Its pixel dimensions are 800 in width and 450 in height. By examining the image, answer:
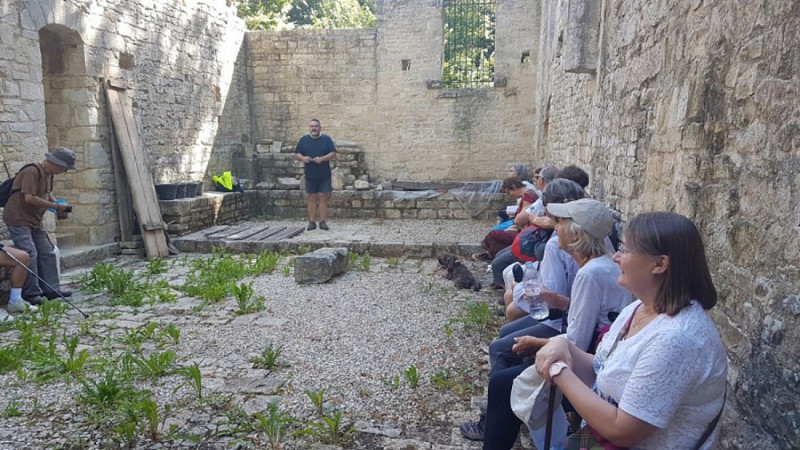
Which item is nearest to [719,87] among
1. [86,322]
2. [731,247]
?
[731,247]

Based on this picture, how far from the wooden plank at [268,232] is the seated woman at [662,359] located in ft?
23.2

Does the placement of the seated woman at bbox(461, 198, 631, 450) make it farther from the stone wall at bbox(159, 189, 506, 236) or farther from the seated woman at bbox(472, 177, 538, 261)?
the stone wall at bbox(159, 189, 506, 236)

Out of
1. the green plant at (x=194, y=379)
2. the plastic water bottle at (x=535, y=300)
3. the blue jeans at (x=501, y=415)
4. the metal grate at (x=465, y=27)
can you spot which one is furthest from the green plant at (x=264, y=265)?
the metal grate at (x=465, y=27)

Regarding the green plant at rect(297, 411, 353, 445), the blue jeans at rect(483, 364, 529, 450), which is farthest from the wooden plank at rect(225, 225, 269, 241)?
the blue jeans at rect(483, 364, 529, 450)

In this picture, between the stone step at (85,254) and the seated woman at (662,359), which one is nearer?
the seated woman at (662,359)

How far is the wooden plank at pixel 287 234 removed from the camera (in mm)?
8156

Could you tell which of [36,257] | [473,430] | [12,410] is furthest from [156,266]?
[473,430]

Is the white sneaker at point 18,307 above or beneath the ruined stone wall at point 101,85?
beneath

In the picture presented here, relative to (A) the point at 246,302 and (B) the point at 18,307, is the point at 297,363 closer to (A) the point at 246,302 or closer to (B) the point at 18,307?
(A) the point at 246,302

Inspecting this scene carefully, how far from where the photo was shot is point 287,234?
865 centimetres

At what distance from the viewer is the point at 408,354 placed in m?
4.00

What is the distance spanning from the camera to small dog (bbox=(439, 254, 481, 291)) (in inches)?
230

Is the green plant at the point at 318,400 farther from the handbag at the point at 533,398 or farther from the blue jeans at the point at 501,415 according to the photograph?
the handbag at the point at 533,398

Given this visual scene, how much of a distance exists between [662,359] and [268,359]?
2.89 metres
